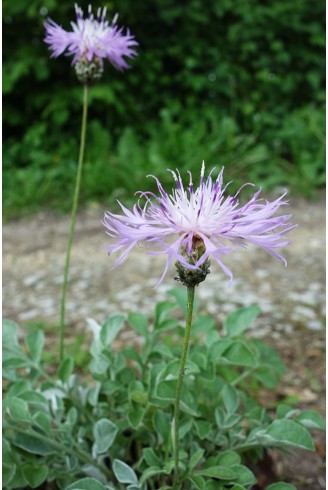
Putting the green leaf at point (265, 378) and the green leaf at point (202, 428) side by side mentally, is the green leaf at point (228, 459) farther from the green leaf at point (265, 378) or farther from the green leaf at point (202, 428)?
the green leaf at point (265, 378)

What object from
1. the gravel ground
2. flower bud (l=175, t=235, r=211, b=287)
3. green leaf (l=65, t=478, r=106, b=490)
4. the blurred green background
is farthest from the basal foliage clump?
the blurred green background

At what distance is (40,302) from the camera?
10.7 feet

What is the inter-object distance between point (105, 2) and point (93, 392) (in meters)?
4.68

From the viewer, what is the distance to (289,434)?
4.79ft

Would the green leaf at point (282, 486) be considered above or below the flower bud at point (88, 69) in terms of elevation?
below

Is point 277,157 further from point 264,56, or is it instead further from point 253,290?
point 253,290

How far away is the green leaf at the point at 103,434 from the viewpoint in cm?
151

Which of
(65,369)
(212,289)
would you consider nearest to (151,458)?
(65,369)

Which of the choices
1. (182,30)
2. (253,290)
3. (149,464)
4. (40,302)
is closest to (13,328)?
(149,464)

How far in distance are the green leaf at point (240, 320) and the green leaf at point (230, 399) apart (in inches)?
8.3

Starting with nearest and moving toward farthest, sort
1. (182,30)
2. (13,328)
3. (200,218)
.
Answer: (200,218)
(13,328)
(182,30)

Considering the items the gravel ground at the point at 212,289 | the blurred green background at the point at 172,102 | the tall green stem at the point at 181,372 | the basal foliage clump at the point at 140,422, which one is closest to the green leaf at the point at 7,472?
the basal foliage clump at the point at 140,422

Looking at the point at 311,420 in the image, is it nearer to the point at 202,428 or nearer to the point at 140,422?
the point at 202,428

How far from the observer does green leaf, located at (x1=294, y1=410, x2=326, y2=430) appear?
1.65m
